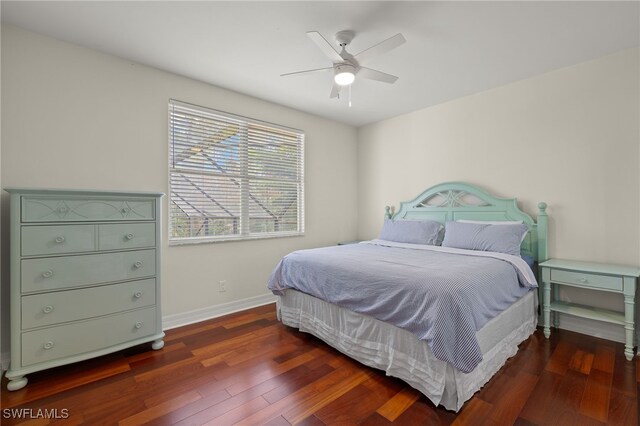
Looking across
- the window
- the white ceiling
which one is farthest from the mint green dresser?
the white ceiling

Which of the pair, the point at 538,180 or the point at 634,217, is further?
the point at 538,180

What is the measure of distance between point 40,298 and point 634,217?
4566 mm

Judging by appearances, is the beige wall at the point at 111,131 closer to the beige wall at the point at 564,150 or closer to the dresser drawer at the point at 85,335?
the dresser drawer at the point at 85,335

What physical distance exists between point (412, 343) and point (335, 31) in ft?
7.46

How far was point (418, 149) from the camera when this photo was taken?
4000 mm

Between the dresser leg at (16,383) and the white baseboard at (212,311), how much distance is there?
1023mm

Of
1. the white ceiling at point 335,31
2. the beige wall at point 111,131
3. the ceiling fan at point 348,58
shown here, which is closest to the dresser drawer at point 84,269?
the beige wall at point 111,131

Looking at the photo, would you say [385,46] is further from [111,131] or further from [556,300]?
[556,300]

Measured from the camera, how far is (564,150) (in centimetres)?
283

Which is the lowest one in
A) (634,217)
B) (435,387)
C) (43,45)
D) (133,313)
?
(435,387)

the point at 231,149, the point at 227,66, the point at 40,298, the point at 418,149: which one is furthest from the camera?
the point at 418,149

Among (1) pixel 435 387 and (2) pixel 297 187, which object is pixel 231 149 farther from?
(1) pixel 435 387

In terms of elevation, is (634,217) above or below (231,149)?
below

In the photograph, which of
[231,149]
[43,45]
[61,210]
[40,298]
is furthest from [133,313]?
[43,45]
